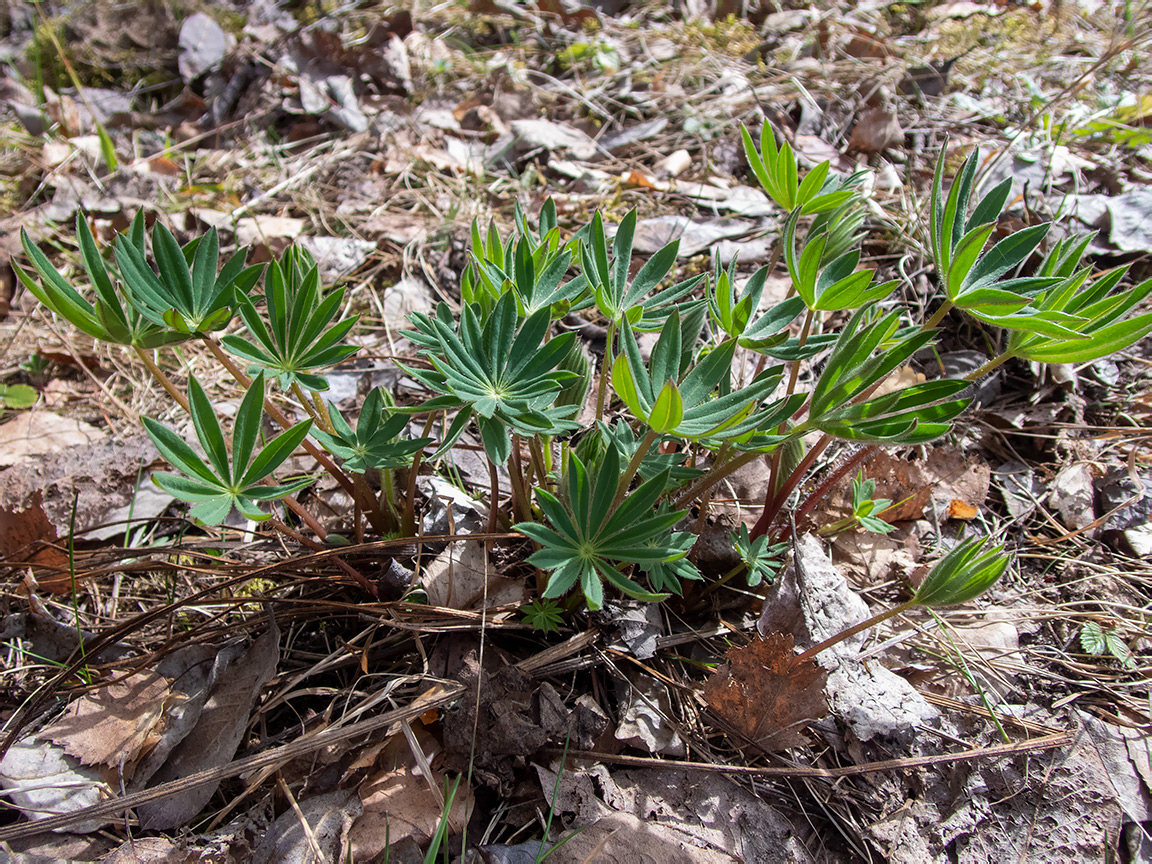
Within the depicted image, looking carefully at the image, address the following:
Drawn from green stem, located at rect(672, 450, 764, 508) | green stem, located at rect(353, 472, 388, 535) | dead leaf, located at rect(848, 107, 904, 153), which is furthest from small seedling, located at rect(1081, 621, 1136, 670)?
dead leaf, located at rect(848, 107, 904, 153)

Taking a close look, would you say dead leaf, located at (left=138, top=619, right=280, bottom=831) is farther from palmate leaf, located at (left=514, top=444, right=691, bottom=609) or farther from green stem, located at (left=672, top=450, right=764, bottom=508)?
green stem, located at (left=672, top=450, right=764, bottom=508)

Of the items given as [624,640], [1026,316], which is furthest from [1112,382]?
[624,640]

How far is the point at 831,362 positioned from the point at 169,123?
436 centimetres

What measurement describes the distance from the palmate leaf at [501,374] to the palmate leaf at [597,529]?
11cm

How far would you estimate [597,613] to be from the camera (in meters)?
1.69

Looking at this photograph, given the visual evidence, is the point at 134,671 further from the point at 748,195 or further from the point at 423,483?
the point at 748,195

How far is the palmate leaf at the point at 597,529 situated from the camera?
49.4 inches

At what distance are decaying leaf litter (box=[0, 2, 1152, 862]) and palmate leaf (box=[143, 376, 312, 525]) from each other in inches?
12.0

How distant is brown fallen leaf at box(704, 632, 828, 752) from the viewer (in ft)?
4.92

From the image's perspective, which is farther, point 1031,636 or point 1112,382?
point 1112,382

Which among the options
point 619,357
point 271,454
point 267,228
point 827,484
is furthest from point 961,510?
point 267,228

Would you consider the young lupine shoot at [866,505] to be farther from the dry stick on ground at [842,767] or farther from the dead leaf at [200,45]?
the dead leaf at [200,45]

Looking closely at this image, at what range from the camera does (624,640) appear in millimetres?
1672

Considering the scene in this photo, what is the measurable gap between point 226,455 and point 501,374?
573 millimetres
